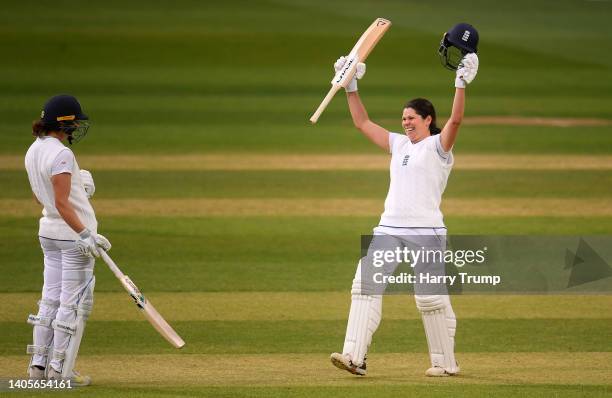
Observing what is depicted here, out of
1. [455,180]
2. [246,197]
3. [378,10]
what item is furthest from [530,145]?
[378,10]

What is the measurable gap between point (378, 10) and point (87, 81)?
54.9ft

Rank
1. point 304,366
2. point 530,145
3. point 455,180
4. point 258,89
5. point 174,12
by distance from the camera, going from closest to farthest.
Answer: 1. point 304,366
2. point 455,180
3. point 530,145
4. point 258,89
5. point 174,12

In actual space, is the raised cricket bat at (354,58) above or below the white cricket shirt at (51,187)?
above

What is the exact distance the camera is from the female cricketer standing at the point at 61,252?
25.5 feet

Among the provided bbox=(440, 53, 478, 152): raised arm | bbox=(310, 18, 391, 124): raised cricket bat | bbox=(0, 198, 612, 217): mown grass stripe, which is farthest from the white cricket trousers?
bbox=(0, 198, 612, 217): mown grass stripe

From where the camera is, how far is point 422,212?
8195mm

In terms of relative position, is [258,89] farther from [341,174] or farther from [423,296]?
[423,296]

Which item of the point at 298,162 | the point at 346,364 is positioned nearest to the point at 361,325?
the point at 346,364

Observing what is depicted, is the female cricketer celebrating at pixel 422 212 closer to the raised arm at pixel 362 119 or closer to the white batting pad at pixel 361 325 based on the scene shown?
the white batting pad at pixel 361 325

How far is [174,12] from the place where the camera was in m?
43.1

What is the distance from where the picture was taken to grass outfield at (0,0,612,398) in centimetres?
865

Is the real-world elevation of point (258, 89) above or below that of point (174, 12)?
below

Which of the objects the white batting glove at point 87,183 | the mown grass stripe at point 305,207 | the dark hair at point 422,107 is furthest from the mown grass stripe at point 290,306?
the mown grass stripe at point 305,207

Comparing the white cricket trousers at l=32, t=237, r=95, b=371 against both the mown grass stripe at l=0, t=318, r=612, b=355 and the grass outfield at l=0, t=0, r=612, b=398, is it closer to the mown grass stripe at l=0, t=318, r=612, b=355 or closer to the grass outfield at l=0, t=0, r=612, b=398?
the grass outfield at l=0, t=0, r=612, b=398
